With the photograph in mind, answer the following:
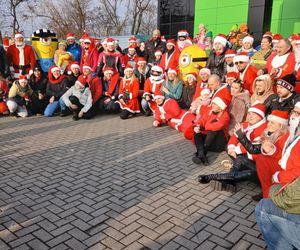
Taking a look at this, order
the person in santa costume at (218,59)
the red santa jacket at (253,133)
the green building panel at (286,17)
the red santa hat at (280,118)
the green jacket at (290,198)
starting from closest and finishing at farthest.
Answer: the green jacket at (290,198), the red santa hat at (280,118), the red santa jacket at (253,133), the person in santa costume at (218,59), the green building panel at (286,17)

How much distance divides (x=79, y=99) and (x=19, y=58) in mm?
2436

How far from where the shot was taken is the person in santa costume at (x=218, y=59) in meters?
7.18

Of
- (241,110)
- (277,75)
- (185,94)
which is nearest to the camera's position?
(241,110)

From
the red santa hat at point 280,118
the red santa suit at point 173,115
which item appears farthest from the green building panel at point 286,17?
the red santa hat at point 280,118

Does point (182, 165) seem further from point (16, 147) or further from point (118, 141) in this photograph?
point (16, 147)

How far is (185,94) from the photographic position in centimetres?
720

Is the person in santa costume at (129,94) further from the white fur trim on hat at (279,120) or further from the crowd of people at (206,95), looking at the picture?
the white fur trim on hat at (279,120)

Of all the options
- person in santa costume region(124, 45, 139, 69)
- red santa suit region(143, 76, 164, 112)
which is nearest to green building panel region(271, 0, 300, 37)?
person in santa costume region(124, 45, 139, 69)

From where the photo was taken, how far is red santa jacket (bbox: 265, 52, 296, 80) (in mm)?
5738

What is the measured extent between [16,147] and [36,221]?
2795 millimetres

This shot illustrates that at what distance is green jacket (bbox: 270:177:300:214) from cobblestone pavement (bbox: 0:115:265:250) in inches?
37.2

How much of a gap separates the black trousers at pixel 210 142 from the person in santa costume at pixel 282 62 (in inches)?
59.0

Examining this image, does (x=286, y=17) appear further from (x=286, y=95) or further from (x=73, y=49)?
(x=286, y=95)

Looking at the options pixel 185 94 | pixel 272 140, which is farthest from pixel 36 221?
pixel 185 94
